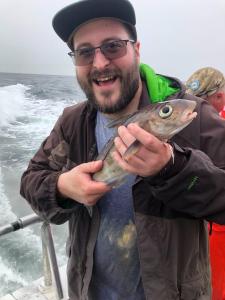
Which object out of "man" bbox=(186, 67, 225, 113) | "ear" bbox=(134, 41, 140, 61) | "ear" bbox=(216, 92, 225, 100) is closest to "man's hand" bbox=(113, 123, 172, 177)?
"ear" bbox=(134, 41, 140, 61)

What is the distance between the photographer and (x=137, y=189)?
5.31ft

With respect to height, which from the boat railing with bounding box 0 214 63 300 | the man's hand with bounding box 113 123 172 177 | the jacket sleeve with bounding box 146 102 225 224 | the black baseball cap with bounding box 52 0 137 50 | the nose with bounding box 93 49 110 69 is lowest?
the boat railing with bounding box 0 214 63 300

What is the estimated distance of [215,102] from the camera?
10.3 feet

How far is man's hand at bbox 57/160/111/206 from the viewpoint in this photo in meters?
1.55

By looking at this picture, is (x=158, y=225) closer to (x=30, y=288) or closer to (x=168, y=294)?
(x=168, y=294)

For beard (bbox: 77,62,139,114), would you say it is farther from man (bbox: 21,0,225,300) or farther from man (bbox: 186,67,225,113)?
man (bbox: 186,67,225,113)

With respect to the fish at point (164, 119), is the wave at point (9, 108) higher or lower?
lower

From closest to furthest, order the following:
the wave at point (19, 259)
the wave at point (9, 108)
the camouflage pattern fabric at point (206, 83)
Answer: the camouflage pattern fabric at point (206, 83) → the wave at point (19, 259) → the wave at point (9, 108)

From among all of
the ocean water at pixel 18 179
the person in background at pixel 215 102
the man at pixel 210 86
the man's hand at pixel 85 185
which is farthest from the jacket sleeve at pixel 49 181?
the ocean water at pixel 18 179

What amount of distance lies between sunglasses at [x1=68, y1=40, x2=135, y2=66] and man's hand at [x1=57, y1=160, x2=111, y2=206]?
51cm

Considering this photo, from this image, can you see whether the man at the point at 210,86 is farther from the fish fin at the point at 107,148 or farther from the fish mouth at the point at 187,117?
the fish mouth at the point at 187,117

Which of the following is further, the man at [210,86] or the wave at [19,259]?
the wave at [19,259]

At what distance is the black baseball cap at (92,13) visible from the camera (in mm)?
1760

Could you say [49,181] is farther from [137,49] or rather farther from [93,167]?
[137,49]
